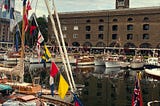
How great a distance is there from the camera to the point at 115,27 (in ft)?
408

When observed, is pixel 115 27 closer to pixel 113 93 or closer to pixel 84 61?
pixel 84 61

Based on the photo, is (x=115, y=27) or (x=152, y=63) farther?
(x=115, y=27)

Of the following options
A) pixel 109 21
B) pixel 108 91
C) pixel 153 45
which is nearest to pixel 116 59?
pixel 153 45

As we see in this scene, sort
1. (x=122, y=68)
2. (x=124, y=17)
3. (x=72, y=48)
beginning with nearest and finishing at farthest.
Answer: (x=122, y=68), (x=124, y=17), (x=72, y=48)

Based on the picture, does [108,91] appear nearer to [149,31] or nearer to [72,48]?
[149,31]

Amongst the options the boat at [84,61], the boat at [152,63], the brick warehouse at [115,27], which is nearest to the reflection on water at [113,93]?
the boat at [152,63]

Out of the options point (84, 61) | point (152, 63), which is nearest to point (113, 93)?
point (152, 63)

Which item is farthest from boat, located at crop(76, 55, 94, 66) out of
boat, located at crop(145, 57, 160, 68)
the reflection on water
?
the reflection on water

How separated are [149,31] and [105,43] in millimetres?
17792

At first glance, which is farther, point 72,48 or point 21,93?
point 72,48

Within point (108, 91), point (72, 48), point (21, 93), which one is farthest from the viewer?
point (72, 48)

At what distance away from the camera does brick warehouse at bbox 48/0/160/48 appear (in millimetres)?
116625

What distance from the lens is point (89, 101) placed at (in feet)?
133

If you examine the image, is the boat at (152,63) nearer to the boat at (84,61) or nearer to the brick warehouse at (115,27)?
the boat at (84,61)
